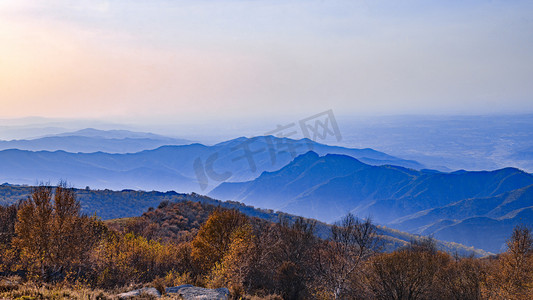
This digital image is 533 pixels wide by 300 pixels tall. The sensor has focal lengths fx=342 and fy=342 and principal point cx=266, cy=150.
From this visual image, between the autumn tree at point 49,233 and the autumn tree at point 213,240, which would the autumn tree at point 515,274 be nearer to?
the autumn tree at point 213,240

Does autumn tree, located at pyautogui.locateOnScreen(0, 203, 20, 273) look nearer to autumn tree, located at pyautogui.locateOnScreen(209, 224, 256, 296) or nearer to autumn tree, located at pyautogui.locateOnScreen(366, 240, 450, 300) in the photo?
autumn tree, located at pyautogui.locateOnScreen(209, 224, 256, 296)

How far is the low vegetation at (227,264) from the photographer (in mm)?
28062

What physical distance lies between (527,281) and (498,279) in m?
2.67

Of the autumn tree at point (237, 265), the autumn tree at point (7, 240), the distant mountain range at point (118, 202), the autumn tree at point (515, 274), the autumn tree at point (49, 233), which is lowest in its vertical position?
the distant mountain range at point (118, 202)

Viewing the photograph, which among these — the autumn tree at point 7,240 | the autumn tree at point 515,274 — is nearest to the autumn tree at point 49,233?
the autumn tree at point 7,240

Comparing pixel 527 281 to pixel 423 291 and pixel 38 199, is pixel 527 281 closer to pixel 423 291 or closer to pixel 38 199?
pixel 423 291

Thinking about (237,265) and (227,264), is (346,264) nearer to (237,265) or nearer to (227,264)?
(237,265)

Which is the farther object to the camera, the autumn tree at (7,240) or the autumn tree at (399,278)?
the autumn tree at (399,278)

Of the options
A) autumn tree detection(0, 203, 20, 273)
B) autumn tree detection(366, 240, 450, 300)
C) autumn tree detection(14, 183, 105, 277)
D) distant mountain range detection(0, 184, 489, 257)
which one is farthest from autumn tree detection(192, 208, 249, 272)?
distant mountain range detection(0, 184, 489, 257)

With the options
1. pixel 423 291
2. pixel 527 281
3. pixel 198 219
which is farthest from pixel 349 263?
pixel 198 219

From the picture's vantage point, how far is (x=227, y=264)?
34.4m

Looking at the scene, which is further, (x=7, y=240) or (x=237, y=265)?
(x=7, y=240)

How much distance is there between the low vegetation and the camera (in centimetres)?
2806

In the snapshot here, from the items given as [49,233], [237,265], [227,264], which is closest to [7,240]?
[49,233]
